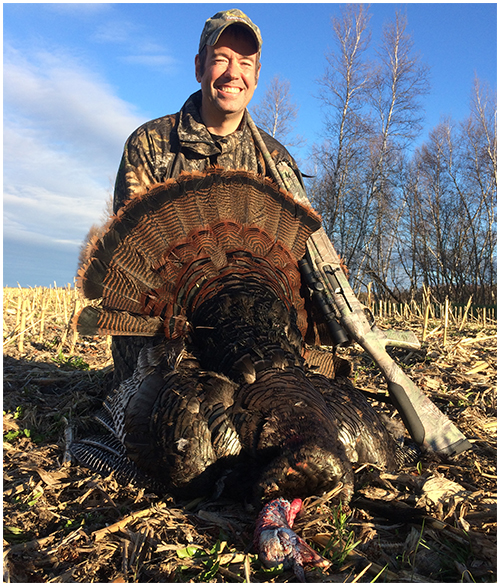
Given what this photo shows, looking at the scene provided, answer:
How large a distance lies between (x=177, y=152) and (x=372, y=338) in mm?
2568

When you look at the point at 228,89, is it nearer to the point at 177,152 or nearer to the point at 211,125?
the point at 211,125

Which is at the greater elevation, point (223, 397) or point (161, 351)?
point (161, 351)

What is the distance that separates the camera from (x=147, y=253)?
2.91 metres

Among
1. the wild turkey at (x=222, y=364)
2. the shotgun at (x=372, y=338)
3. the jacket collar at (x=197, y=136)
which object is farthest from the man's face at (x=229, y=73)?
the shotgun at (x=372, y=338)

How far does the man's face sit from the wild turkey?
1353 mm

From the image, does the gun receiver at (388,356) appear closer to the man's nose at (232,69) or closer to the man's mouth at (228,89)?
the man's mouth at (228,89)

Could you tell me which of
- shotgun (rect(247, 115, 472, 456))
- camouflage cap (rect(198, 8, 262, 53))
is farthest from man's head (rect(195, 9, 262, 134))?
shotgun (rect(247, 115, 472, 456))

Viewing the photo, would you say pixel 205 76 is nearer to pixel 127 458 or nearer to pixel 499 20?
pixel 499 20

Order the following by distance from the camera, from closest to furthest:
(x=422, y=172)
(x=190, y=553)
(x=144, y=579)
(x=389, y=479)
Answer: (x=144, y=579)
(x=190, y=553)
(x=389, y=479)
(x=422, y=172)

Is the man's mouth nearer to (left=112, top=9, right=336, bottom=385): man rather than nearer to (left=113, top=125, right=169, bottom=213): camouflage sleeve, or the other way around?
(left=112, top=9, right=336, bottom=385): man

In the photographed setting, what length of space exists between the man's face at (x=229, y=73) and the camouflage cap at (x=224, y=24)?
0.09 meters

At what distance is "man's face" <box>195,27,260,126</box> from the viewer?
4.00 meters

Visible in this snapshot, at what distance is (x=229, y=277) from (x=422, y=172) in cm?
2785

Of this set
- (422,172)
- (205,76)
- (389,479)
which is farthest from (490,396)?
(422,172)
